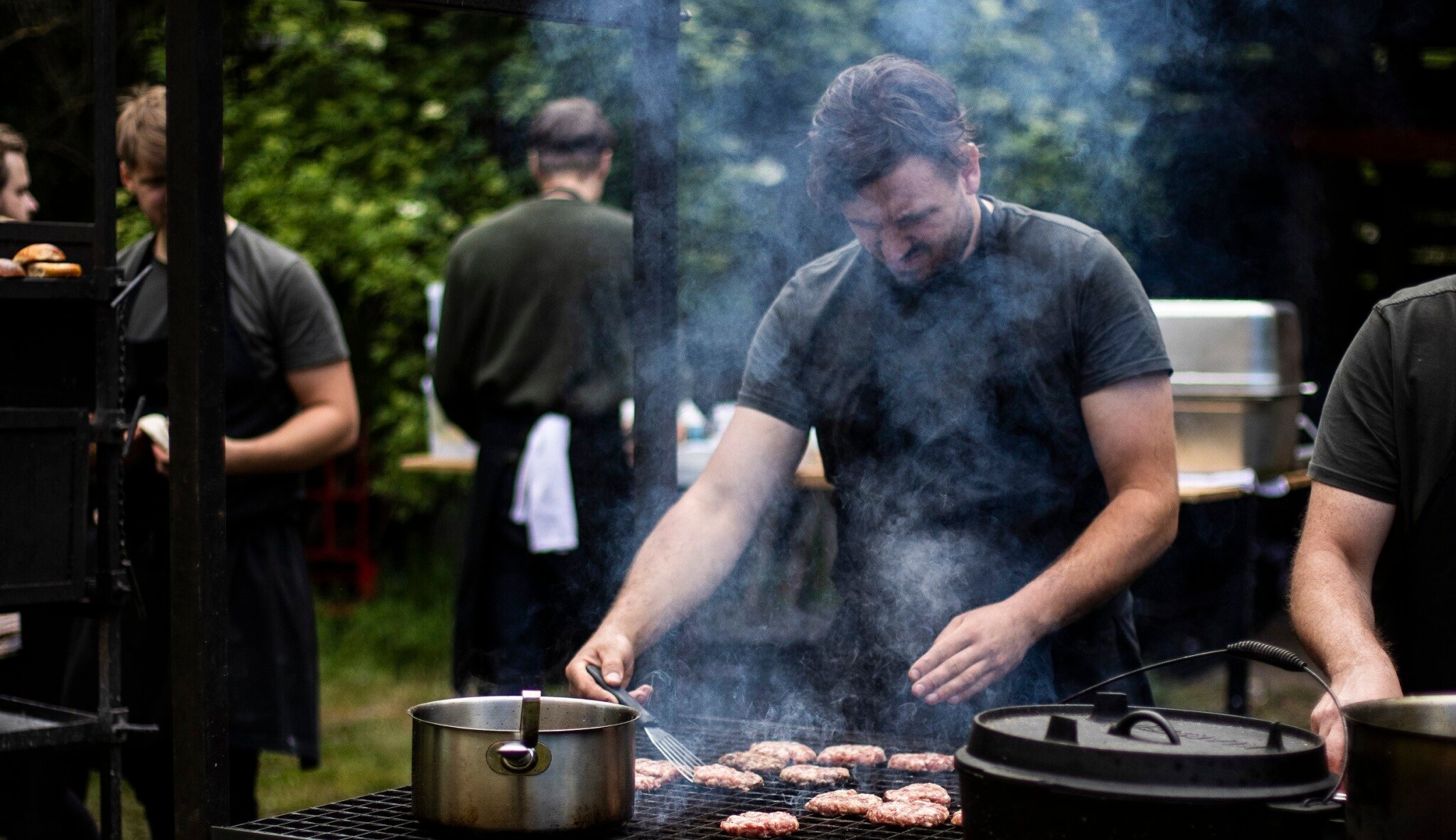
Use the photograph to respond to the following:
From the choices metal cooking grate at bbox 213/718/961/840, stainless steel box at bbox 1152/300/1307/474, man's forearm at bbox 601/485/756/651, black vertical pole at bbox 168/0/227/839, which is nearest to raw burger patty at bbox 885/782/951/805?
metal cooking grate at bbox 213/718/961/840

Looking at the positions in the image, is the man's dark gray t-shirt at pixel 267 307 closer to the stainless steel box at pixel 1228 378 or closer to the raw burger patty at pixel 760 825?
the raw burger patty at pixel 760 825

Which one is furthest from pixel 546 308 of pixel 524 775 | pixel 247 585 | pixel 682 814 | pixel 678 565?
pixel 524 775

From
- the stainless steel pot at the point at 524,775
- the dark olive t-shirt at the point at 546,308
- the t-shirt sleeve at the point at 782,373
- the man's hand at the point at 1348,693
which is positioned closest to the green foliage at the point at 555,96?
the dark olive t-shirt at the point at 546,308

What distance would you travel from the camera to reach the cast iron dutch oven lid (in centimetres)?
147

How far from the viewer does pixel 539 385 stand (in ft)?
16.1

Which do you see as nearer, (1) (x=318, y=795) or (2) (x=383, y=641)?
(1) (x=318, y=795)

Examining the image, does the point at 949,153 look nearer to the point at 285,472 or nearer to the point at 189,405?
the point at 189,405

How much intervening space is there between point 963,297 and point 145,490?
2.25 m

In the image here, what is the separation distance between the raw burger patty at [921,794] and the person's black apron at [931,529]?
1.89ft

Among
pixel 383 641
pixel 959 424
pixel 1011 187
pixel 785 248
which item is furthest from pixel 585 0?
pixel 383 641

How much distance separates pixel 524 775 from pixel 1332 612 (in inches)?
52.3

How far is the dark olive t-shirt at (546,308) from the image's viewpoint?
16.1 feet

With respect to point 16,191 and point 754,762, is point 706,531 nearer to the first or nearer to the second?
point 754,762

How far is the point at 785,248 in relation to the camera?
659 centimetres
